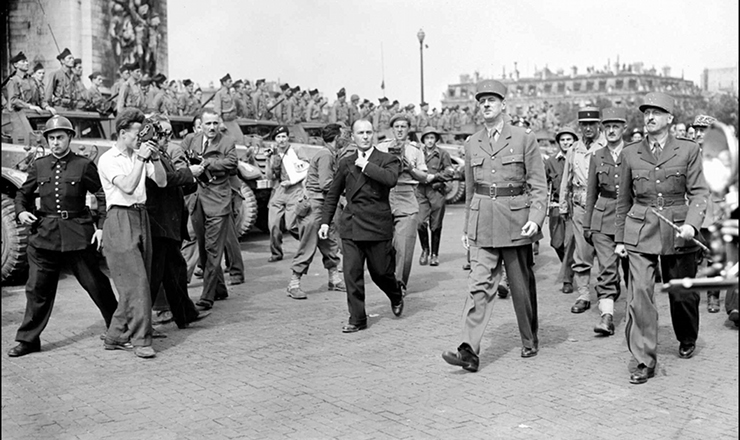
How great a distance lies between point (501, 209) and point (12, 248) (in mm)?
6418

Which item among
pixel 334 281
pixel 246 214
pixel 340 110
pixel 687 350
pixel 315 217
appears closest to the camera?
pixel 687 350

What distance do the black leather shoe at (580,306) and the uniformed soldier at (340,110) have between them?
20.8 metres

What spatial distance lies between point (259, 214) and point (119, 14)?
1496 cm

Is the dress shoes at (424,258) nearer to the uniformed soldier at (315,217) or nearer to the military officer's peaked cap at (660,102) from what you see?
the uniformed soldier at (315,217)

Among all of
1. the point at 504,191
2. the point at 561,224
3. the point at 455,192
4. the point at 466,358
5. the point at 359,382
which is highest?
the point at 504,191

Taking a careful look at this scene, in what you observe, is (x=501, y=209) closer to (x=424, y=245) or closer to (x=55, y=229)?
(x=55, y=229)

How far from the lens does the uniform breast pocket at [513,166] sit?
270 inches

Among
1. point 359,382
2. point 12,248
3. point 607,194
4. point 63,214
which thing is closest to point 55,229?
point 63,214

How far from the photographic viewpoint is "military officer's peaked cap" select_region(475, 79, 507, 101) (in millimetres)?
6805

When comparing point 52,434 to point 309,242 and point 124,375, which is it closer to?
point 124,375

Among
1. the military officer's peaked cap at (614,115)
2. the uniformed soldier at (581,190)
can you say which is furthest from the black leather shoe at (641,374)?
the military officer's peaked cap at (614,115)

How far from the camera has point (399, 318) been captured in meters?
8.67

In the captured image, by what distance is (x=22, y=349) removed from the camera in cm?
736

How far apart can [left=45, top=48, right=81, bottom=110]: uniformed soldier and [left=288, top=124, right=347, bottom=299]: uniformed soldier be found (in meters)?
7.71
